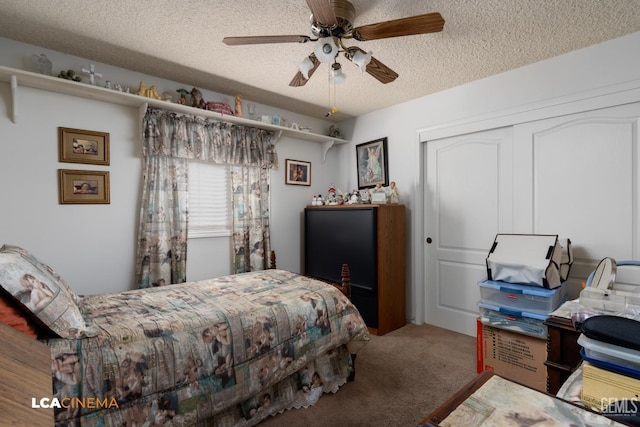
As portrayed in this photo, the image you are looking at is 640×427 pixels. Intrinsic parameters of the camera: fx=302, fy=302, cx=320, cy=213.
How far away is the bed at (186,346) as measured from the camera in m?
1.30

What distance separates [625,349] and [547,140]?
2306mm

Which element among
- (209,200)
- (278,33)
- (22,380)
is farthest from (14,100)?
(22,380)

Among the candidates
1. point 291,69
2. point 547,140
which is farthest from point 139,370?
point 547,140

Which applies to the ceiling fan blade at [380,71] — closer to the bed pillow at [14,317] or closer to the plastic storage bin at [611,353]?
the plastic storage bin at [611,353]

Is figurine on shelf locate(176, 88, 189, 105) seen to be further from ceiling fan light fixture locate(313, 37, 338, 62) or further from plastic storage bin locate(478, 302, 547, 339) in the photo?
plastic storage bin locate(478, 302, 547, 339)

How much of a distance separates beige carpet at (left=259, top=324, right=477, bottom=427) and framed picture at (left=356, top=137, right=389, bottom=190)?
1.81m

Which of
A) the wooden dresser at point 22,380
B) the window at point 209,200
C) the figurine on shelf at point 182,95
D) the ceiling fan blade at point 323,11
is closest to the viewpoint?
the wooden dresser at point 22,380

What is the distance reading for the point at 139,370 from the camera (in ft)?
4.63

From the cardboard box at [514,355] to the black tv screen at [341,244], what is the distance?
1080 mm

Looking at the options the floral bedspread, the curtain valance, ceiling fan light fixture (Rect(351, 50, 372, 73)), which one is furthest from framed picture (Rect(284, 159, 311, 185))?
ceiling fan light fixture (Rect(351, 50, 372, 73))

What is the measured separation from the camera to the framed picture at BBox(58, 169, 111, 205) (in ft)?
7.81

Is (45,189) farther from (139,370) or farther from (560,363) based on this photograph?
(560,363)

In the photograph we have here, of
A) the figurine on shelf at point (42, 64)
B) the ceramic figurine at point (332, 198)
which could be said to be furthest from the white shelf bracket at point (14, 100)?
the ceramic figurine at point (332, 198)

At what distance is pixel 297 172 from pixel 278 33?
6.20 feet
